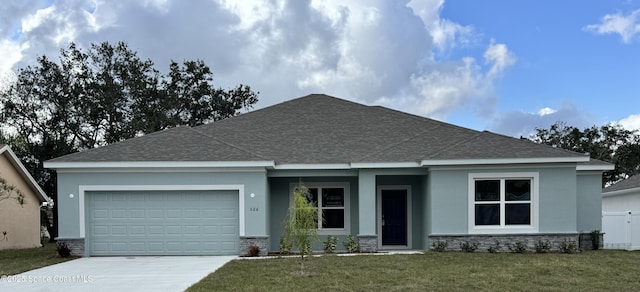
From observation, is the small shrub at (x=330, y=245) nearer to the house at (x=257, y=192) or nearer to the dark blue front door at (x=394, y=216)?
the house at (x=257, y=192)

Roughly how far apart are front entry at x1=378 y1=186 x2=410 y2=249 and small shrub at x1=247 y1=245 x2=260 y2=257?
4.38 meters

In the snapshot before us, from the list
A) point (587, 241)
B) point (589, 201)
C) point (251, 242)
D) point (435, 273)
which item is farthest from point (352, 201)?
point (589, 201)

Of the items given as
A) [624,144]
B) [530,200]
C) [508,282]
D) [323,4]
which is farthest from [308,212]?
[624,144]

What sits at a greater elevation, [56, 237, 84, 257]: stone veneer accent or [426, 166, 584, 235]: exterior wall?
[426, 166, 584, 235]: exterior wall

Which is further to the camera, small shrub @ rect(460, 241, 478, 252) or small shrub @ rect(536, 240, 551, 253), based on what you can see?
small shrub @ rect(460, 241, 478, 252)

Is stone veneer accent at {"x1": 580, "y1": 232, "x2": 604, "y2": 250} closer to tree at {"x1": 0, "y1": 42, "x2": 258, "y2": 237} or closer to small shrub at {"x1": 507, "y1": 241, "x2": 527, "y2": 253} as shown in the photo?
small shrub at {"x1": 507, "y1": 241, "x2": 527, "y2": 253}

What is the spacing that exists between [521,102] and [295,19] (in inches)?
394

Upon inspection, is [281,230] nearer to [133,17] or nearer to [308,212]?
[308,212]

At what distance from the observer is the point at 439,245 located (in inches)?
607

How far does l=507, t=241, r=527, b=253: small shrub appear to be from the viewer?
15266mm

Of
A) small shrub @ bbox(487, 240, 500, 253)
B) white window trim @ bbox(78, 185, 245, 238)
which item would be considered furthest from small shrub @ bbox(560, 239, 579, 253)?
white window trim @ bbox(78, 185, 245, 238)

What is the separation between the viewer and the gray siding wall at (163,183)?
51.2ft

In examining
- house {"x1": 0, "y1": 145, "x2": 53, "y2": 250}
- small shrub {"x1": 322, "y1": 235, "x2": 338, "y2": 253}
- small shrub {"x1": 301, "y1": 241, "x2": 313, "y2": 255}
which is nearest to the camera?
small shrub {"x1": 301, "y1": 241, "x2": 313, "y2": 255}

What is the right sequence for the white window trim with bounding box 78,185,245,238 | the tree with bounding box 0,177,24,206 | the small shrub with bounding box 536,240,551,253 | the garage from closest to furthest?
the small shrub with bounding box 536,240,551,253 < the white window trim with bounding box 78,185,245,238 < the garage < the tree with bounding box 0,177,24,206
